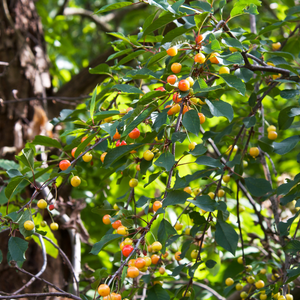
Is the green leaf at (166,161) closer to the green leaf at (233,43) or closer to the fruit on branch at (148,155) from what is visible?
the fruit on branch at (148,155)

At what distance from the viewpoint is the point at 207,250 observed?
4.31 ft

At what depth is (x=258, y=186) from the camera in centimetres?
107

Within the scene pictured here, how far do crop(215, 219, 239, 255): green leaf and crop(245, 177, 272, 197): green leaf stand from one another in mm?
173

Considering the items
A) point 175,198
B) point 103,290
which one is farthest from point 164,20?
point 103,290

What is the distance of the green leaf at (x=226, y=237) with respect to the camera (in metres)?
0.96

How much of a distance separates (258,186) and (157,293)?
1.62 ft

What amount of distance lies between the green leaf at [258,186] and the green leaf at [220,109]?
391 mm

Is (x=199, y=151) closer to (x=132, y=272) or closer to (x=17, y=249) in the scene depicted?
(x=132, y=272)

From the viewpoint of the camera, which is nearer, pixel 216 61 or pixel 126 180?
pixel 216 61

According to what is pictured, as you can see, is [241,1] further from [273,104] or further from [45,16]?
[45,16]

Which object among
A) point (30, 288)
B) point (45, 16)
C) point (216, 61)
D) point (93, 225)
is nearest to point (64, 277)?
point (30, 288)

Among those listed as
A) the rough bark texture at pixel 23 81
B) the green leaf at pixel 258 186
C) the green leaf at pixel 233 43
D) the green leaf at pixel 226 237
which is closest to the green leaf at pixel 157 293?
the green leaf at pixel 226 237

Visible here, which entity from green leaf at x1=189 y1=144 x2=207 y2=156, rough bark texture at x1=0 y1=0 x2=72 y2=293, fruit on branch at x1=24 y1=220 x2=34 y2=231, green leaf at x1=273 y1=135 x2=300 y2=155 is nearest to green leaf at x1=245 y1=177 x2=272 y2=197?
green leaf at x1=273 y1=135 x2=300 y2=155

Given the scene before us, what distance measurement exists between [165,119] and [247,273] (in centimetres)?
78
